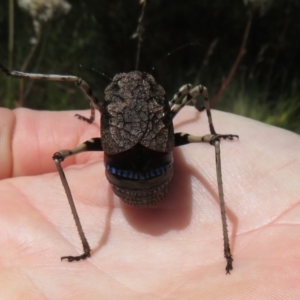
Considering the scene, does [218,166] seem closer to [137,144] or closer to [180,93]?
[137,144]

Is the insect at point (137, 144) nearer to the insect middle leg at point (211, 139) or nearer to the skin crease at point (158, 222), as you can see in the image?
the insect middle leg at point (211, 139)

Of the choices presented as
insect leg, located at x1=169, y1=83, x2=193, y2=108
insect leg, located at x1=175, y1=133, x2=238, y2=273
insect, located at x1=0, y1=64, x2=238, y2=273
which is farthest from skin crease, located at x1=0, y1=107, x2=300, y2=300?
insect leg, located at x1=169, y1=83, x2=193, y2=108

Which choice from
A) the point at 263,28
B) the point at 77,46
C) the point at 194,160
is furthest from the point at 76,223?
the point at 263,28

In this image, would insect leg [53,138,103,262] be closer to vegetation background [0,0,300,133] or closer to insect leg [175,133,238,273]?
insect leg [175,133,238,273]

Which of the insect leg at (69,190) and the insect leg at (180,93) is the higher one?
the insect leg at (180,93)

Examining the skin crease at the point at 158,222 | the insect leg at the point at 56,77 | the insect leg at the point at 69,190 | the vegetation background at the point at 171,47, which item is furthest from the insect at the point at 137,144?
the vegetation background at the point at 171,47

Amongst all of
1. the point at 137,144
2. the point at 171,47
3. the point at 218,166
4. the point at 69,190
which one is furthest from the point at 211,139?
the point at 171,47
